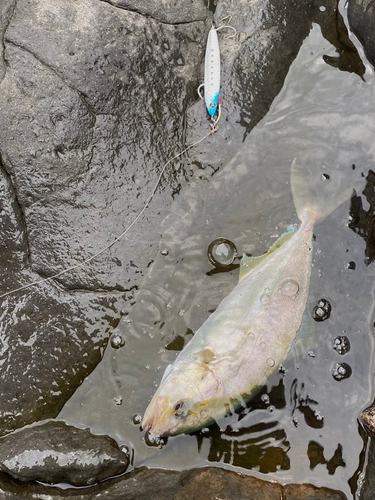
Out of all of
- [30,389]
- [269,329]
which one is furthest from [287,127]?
[30,389]

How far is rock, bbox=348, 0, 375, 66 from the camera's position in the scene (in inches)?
182

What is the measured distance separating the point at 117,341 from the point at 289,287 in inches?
67.1

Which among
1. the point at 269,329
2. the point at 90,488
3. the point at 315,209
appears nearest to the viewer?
the point at 90,488

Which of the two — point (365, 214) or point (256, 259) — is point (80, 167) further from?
point (365, 214)

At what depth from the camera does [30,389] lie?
4098 millimetres

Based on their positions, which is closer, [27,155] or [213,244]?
[27,155]

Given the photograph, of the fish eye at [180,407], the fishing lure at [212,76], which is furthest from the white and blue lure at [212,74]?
the fish eye at [180,407]

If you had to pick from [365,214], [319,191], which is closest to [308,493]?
[365,214]

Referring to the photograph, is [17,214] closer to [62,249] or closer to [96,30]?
[62,249]

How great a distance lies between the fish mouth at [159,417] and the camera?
3836 millimetres

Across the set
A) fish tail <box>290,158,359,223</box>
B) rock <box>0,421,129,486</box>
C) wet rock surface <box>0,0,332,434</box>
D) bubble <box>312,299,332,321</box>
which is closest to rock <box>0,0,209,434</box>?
wet rock surface <box>0,0,332,434</box>

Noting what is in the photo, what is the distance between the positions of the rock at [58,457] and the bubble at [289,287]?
6.83ft

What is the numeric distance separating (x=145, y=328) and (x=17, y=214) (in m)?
1.61

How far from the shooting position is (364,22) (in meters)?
4.69
